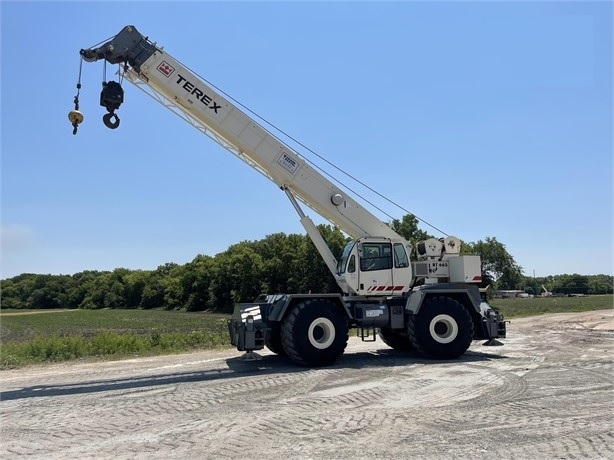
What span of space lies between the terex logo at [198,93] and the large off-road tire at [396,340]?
25.2ft

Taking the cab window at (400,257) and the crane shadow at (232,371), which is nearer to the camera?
the crane shadow at (232,371)

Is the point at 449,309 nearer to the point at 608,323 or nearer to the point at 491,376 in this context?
the point at 491,376

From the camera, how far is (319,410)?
777 cm

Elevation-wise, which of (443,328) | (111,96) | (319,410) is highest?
(111,96)

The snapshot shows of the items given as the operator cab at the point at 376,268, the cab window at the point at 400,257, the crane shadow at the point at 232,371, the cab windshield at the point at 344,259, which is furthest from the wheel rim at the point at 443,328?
the cab windshield at the point at 344,259

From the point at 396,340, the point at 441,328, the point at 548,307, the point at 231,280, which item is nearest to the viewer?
the point at 441,328

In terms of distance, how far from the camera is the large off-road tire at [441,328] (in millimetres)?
13094

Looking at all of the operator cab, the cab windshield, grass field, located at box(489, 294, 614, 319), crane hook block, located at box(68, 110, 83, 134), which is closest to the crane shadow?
the operator cab

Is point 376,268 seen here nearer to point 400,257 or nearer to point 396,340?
point 400,257

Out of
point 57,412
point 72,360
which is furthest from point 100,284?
point 57,412

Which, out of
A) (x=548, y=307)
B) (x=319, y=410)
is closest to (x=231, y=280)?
(x=548, y=307)

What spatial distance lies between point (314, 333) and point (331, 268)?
2.56m

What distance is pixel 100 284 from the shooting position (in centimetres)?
12938

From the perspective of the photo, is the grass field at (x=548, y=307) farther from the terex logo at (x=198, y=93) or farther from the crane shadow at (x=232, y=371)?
the terex logo at (x=198, y=93)
